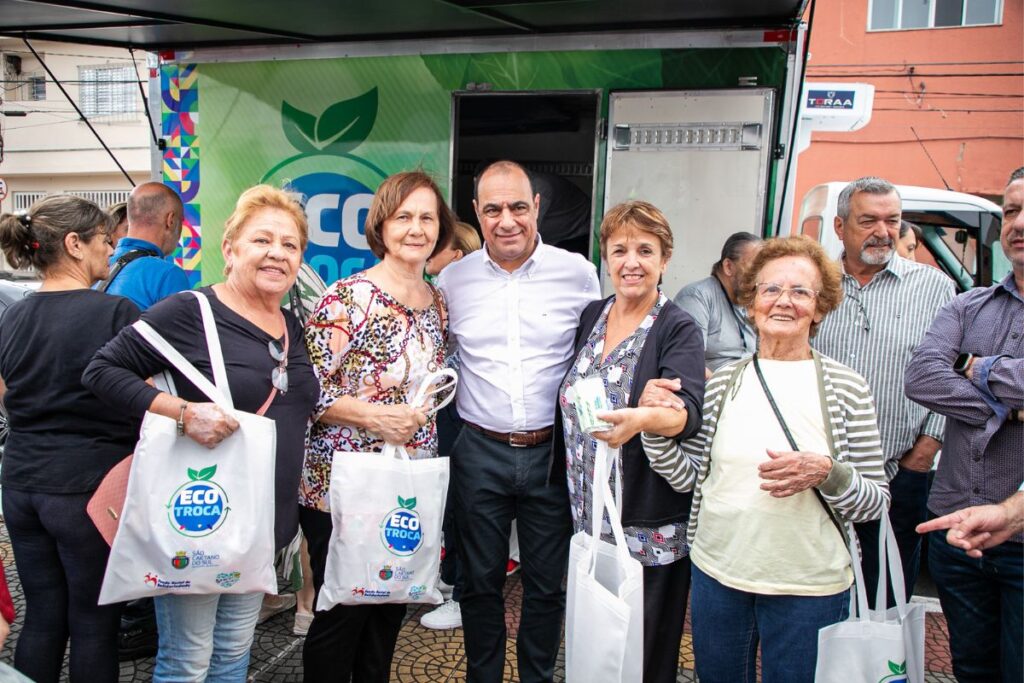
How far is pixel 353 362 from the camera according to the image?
245 centimetres

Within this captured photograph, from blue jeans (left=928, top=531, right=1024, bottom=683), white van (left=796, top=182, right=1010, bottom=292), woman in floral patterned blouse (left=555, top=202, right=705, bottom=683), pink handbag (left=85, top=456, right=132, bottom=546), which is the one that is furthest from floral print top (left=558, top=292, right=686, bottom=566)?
white van (left=796, top=182, right=1010, bottom=292)

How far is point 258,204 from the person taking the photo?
7.70 ft

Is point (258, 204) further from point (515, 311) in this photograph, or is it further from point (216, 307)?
point (515, 311)

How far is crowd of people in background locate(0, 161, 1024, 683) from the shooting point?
6.93 feet

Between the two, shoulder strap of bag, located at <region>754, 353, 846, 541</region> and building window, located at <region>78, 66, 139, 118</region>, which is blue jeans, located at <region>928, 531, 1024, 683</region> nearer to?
shoulder strap of bag, located at <region>754, 353, 846, 541</region>

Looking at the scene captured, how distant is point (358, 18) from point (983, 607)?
3842mm

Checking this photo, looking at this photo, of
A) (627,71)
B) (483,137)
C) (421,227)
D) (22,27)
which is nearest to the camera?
(421,227)

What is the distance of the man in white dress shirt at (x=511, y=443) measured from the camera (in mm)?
2650

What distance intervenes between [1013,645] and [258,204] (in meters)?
2.57

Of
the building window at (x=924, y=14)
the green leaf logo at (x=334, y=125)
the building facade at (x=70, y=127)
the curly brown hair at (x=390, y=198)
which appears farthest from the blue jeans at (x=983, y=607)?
the building facade at (x=70, y=127)

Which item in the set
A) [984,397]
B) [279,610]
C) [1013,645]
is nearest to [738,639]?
[1013,645]

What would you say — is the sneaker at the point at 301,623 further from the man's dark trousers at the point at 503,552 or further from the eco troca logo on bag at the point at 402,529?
the eco troca logo on bag at the point at 402,529

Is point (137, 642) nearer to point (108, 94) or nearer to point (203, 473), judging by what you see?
point (203, 473)

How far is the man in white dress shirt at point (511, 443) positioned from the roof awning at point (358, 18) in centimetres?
141
